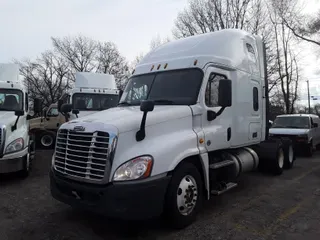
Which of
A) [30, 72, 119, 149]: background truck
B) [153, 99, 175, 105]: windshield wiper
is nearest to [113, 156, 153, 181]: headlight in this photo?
[153, 99, 175, 105]: windshield wiper

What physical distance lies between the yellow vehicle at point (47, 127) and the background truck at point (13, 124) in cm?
605

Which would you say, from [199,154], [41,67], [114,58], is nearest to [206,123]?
[199,154]

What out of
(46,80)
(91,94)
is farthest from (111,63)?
(91,94)

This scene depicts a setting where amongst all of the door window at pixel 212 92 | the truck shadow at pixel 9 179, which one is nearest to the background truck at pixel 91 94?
the truck shadow at pixel 9 179

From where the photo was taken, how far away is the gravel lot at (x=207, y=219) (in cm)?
428

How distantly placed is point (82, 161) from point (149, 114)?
1.21 meters

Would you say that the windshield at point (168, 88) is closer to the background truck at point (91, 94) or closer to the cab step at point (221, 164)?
the cab step at point (221, 164)

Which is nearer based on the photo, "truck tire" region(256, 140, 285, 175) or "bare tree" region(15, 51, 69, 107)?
"truck tire" region(256, 140, 285, 175)

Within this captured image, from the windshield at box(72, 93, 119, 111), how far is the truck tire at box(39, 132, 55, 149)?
3.88 metres

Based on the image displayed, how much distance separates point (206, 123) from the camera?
16.9ft

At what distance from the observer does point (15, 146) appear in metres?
7.27

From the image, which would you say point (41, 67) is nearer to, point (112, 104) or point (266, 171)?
point (112, 104)

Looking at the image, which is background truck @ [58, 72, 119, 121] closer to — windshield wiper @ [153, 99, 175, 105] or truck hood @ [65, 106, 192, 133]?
windshield wiper @ [153, 99, 175, 105]

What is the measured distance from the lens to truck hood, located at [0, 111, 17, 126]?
7376 mm
